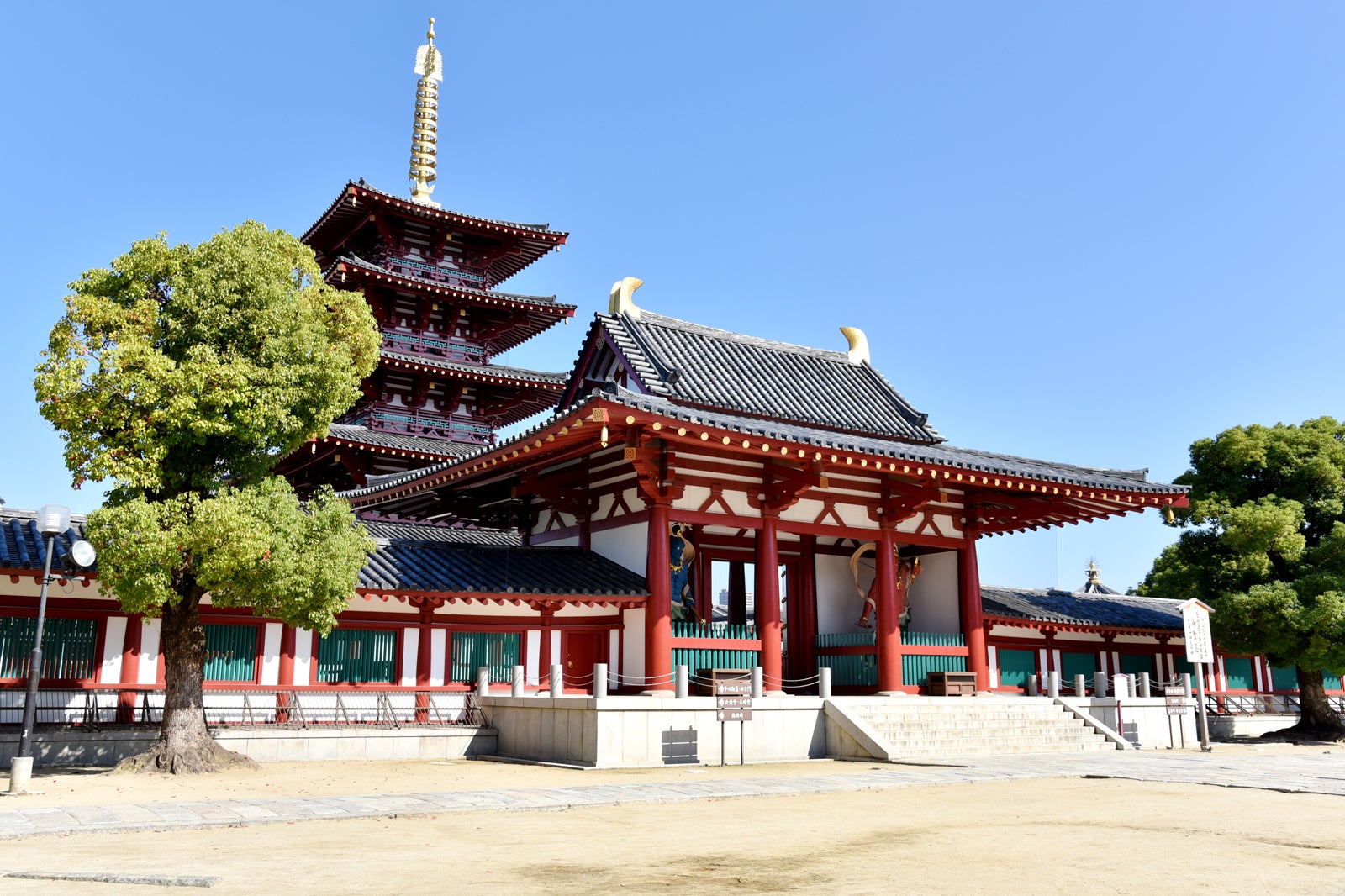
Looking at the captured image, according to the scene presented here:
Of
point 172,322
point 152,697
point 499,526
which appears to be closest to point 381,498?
point 499,526

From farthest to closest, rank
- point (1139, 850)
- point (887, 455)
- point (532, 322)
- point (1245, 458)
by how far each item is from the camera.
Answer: point (532, 322) → point (1245, 458) → point (887, 455) → point (1139, 850)

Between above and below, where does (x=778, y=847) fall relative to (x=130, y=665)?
below

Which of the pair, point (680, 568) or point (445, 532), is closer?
point (680, 568)

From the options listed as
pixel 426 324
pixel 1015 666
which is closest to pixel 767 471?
pixel 1015 666

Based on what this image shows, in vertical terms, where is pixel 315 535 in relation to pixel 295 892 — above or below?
above

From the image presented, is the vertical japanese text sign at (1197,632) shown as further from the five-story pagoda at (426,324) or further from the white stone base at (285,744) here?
the five-story pagoda at (426,324)

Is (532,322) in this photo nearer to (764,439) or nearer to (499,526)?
(499,526)

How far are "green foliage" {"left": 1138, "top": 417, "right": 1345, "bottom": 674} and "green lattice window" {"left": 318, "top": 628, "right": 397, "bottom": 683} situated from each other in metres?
20.9

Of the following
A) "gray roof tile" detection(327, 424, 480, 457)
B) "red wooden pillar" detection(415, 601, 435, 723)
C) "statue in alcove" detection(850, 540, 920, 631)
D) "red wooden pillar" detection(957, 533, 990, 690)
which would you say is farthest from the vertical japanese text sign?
"gray roof tile" detection(327, 424, 480, 457)

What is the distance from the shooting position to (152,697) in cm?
1767

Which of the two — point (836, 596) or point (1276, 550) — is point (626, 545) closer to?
point (836, 596)

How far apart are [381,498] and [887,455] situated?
35.8 ft

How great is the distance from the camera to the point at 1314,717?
92.9 feet

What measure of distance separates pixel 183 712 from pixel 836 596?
1416cm
